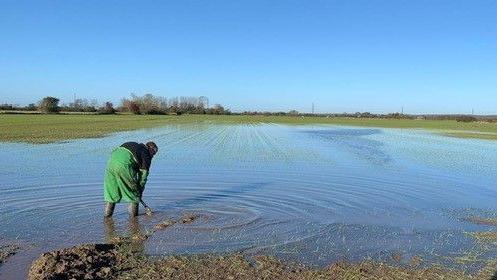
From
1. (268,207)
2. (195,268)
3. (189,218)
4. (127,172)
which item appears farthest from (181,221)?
(195,268)

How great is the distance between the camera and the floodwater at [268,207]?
796cm

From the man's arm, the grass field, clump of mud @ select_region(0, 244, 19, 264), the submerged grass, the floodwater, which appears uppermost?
the man's arm

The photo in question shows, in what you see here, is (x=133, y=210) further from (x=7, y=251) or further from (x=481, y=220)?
(x=481, y=220)

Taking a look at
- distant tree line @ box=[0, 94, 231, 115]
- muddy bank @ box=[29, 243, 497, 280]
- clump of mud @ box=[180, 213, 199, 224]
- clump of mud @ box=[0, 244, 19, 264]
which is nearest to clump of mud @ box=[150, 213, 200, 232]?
clump of mud @ box=[180, 213, 199, 224]

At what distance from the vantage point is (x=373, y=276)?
660cm

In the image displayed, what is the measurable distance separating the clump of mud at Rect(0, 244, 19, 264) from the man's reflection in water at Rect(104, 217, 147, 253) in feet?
4.33

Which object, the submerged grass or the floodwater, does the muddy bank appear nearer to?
the floodwater

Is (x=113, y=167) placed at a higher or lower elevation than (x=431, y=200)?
higher

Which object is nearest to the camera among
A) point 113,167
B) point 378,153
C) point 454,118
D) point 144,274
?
point 144,274

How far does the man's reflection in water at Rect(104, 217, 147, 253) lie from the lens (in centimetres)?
766

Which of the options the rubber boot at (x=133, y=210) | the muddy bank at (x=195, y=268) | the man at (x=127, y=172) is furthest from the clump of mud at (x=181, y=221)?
the muddy bank at (x=195, y=268)

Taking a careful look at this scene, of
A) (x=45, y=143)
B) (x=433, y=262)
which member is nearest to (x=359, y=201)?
(x=433, y=262)

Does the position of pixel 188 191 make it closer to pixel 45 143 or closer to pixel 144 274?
pixel 144 274

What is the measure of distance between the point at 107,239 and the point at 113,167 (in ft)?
5.34
